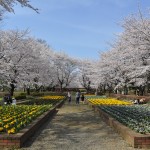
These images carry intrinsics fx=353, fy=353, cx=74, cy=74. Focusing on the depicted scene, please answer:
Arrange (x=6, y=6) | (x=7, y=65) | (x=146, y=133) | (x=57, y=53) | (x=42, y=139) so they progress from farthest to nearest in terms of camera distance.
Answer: (x=57, y=53)
(x=7, y=65)
(x=6, y=6)
(x=42, y=139)
(x=146, y=133)

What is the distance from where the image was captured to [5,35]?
39.1 m

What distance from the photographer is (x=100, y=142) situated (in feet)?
36.5

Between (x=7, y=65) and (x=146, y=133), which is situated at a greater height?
(x=7, y=65)

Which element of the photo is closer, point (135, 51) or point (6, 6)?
point (6, 6)

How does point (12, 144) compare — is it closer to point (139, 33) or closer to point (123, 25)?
point (139, 33)

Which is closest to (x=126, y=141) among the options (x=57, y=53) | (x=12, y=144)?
(x=12, y=144)

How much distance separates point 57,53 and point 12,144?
7326 centimetres

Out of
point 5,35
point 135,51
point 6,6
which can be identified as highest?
point 5,35

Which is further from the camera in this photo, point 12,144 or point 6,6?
point 6,6

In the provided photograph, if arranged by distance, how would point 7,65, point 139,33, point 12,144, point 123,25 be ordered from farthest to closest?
point 7,65 → point 123,25 → point 139,33 → point 12,144

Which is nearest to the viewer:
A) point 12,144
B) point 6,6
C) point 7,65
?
point 12,144

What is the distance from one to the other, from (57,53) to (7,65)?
51922 mm

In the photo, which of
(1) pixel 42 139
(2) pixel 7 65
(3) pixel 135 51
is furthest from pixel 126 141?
(2) pixel 7 65

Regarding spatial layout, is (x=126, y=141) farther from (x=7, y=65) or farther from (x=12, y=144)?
(x=7, y=65)
